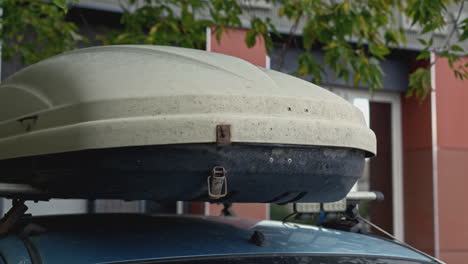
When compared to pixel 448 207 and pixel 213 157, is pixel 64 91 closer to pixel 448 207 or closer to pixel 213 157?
pixel 213 157

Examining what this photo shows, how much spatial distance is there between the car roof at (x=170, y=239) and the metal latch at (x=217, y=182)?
207 millimetres

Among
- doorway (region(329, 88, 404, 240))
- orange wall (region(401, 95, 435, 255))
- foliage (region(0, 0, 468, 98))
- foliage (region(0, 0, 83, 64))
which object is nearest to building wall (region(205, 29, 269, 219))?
foliage (region(0, 0, 468, 98))

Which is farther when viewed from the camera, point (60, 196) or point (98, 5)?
point (98, 5)

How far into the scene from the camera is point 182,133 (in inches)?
79.7

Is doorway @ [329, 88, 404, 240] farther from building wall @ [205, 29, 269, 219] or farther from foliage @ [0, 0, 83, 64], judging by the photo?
foliage @ [0, 0, 83, 64]

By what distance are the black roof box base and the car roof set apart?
0.14 metres

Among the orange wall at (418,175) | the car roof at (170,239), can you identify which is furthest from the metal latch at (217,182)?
the orange wall at (418,175)

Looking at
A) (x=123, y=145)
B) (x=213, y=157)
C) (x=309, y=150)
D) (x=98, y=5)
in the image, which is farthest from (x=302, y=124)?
(x=98, y=5)

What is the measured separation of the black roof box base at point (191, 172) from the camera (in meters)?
2.05

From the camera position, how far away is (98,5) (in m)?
7.73

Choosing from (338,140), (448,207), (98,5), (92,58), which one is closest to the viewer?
(338,140)

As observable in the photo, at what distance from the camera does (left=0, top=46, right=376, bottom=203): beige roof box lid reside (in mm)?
A: 2047

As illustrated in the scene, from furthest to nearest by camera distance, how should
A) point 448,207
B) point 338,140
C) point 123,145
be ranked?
point 448,207
point 338,140
point 123,145

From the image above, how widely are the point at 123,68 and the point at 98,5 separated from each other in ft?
18.8
